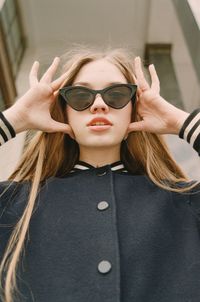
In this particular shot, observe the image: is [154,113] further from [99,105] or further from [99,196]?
[99,196]

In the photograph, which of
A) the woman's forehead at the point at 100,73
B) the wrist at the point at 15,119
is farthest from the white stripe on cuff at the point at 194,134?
the wrist at the point at 15,119

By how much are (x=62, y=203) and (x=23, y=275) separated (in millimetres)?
231

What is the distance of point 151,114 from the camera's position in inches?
54.4

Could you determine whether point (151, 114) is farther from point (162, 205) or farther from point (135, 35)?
point (135, 35)

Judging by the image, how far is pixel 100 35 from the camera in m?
3.08

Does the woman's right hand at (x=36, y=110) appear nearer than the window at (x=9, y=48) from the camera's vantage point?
Yes

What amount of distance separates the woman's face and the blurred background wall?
1.29 metres

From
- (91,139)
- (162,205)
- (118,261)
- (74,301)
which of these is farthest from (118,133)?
(74,301)

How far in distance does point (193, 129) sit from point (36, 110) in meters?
0.50

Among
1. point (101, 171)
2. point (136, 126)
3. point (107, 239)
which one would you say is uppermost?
point (136, 126)

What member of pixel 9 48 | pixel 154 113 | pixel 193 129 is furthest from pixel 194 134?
pixel 9 48

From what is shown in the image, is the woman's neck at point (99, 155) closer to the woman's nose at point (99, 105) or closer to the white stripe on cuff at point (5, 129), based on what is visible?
the woman's nose at point (99, 105)

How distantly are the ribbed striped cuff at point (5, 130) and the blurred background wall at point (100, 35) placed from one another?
4.26 ft

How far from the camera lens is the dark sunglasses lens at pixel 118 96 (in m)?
1.25
